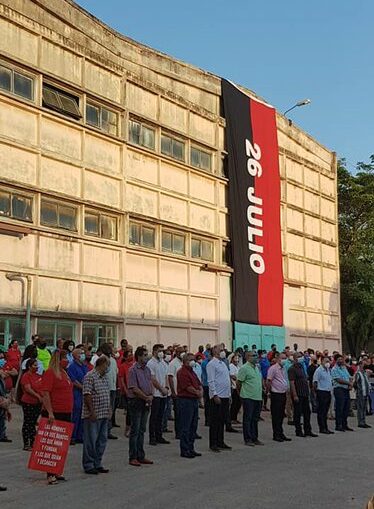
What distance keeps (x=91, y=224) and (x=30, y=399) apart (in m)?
14.3

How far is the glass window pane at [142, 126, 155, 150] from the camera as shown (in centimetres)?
3039

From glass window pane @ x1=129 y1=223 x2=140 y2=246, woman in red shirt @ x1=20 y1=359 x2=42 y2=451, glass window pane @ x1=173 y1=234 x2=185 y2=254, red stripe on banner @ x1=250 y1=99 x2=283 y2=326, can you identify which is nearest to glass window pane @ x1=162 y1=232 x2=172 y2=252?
glass window pane @ x1=173 y1=234 x2=185 y2=254

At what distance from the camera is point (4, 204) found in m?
24.0

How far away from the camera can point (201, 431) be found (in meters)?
18.6

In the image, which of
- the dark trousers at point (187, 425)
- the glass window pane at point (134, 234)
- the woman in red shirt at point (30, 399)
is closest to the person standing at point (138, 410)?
the dark trousers at point (187, 425)

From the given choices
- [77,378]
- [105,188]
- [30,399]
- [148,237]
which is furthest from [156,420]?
[148,237]

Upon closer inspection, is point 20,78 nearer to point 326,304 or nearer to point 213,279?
point 213,279

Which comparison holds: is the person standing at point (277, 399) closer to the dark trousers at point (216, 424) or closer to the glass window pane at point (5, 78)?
the dark trousers at point (216, 424)

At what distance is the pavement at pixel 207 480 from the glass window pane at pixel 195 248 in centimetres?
1642

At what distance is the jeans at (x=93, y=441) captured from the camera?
1196cm

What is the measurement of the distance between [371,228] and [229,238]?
18.0 meters

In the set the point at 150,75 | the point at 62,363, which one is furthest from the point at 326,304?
the point at 62,363

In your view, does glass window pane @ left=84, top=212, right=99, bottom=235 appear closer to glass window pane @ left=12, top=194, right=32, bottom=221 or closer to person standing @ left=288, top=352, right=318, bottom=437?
glass window pane @ left=12, top=194, right=32, bottom=221

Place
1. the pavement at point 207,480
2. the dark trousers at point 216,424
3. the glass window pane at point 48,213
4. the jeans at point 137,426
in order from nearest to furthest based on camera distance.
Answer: the pavement at point 207,480
the jeans at point 137,426
the dark trousers at point 216,424
the glass window pane at point 48,213
